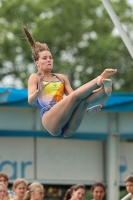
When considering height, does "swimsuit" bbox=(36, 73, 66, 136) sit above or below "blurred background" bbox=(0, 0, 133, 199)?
below

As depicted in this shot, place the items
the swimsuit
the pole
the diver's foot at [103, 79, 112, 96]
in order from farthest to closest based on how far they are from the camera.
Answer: the pole → the swimsuit → the diver's foot at [103, 79, 112, 96]

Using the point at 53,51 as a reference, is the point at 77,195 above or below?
below

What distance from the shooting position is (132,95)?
1695cm

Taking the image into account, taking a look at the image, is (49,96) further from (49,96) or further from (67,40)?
(67,40)

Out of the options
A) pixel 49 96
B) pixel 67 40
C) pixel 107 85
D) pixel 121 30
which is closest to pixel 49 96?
pixel 49 96

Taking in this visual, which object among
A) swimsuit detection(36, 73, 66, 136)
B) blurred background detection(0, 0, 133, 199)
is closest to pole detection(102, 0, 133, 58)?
swimsuit detection(36, 73, 66, 136)

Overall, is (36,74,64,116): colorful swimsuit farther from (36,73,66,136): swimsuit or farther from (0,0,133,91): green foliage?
(0,0,133,91): green foliage

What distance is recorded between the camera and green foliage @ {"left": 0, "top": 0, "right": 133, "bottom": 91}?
34531mm

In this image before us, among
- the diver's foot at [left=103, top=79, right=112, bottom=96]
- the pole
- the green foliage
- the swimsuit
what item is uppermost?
the green foliage

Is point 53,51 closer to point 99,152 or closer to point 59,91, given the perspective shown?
point 99,152

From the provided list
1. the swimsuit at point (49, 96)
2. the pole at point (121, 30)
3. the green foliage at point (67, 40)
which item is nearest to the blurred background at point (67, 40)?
the green foliage at point (67, 40)

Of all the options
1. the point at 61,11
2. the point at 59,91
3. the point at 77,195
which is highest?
the point at 61,11

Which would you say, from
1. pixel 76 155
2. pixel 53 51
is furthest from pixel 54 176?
pixel 53 51

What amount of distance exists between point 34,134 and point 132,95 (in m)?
2.26
